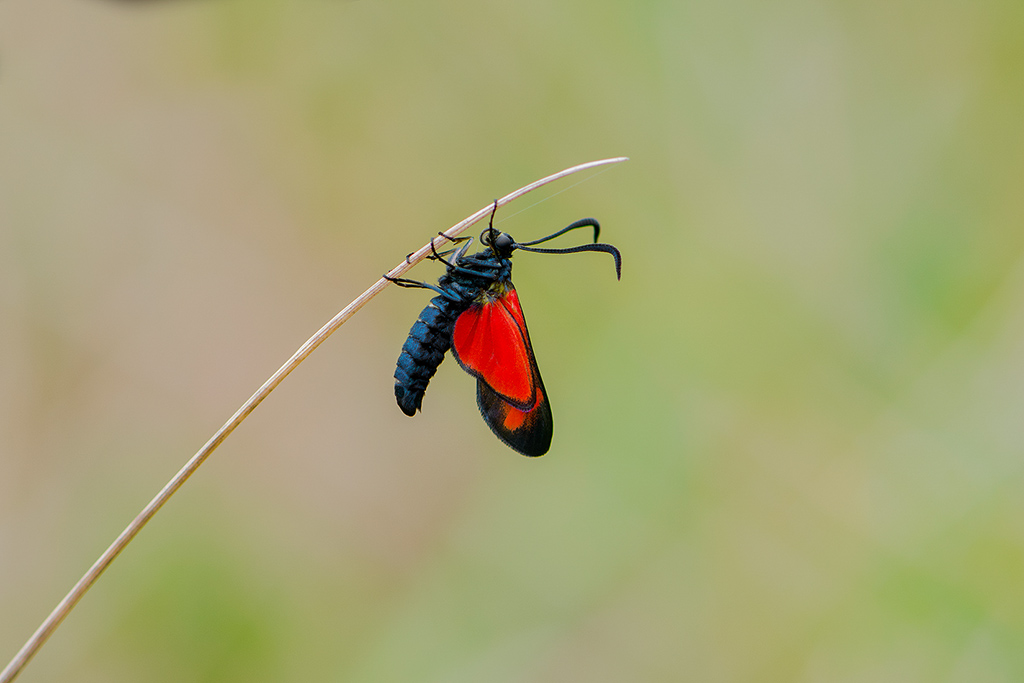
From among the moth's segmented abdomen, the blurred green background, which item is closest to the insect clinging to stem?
the moth's segmented abdomen

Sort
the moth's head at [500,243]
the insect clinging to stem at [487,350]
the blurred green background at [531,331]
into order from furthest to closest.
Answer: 1. the blurred green background at [531,331]
2. the moth's head at [500,243]
3. the insect clinging to stem at [487,350]

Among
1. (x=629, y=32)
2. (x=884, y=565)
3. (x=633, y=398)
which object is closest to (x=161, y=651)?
(x=633, y=398)

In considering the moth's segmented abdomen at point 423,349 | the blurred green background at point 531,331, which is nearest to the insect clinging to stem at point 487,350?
the moth's segmented abdomen at point 423,349

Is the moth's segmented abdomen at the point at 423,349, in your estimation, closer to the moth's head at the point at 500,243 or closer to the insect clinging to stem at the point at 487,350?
the insect clinging to stem at the point at 487,350

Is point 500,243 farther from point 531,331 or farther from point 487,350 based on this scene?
point 531,331

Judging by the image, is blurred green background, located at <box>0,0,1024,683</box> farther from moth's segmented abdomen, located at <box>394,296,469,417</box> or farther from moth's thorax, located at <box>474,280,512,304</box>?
moth's segmented abdomen, located at <box>394,296,469,417</box>

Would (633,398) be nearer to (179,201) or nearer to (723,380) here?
(723,380)

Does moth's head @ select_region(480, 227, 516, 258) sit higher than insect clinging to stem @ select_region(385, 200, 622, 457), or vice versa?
moth's head @ select_region(480, 227, 516, 258)
